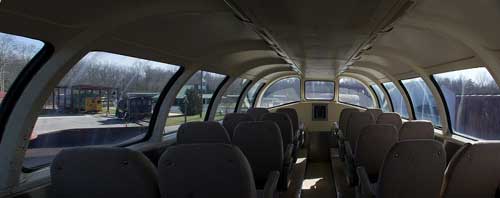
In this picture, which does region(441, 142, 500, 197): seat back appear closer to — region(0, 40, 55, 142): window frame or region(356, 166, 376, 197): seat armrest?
region(356, 166, 376, 197): seat armrest

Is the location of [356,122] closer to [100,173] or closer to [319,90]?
[100,173]

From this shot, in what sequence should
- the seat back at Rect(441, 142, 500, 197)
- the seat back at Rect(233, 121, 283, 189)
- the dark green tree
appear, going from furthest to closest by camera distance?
1. the dark green tree
2. the seat back at Rect(233, 121, 283, 189)
3. the seat back at Rect(441, 142, 500, 197)

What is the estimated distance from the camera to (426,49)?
6.33 m

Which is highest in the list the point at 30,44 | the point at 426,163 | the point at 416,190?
the point at 30,44

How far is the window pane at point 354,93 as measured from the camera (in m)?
15.0

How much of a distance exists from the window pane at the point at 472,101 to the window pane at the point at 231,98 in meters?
5.38

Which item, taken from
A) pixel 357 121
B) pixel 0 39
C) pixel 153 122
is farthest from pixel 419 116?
pixel 0 39

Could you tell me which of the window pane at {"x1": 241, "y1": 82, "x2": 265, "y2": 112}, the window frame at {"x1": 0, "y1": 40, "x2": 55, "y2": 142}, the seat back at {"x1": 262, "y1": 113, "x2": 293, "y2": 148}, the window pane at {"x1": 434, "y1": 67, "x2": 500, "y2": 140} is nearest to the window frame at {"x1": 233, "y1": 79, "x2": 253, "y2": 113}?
the window pane at {"x1": 241, "y1": 82, "x2": 265, "y2": 112}

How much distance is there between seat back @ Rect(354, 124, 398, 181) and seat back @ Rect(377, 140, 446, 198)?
1794 mm

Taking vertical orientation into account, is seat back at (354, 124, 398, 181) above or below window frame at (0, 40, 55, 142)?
below

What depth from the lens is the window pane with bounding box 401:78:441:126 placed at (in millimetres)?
9611

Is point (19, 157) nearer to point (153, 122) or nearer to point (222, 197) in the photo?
point (222, 197)

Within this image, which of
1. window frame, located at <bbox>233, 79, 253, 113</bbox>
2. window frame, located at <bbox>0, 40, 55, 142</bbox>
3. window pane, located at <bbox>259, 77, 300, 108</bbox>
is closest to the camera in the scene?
window frame, located at <bbox>0, 40, 55, 142</bbox>

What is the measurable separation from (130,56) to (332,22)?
9.18ft
